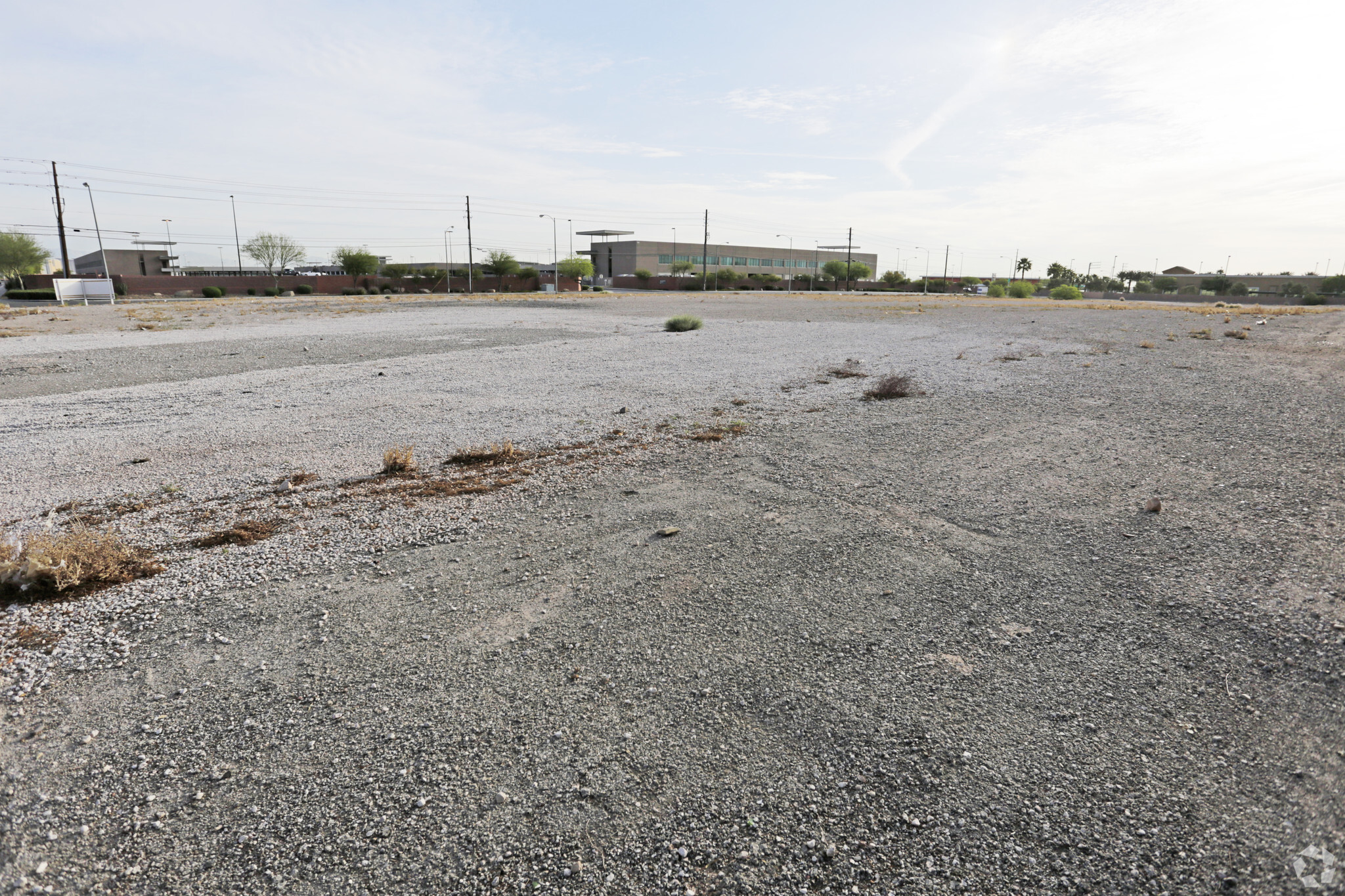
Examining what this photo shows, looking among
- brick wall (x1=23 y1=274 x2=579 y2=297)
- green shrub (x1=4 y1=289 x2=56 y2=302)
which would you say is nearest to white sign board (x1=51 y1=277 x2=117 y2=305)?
green shrub (x1=4 y1=289 x2=56 y2=302)

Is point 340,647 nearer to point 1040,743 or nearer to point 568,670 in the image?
point 568,670

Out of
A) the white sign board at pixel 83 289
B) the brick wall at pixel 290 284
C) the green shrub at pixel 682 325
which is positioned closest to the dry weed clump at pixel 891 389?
the green shrub at pixel 682 325

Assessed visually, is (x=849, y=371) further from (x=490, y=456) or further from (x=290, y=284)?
(x=290, y=284)

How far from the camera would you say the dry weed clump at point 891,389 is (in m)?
11.5

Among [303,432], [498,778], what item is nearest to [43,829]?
[498,778]

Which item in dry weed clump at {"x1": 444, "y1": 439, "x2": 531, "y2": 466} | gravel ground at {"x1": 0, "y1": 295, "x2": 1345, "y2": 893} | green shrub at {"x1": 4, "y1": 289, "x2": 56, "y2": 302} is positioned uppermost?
green shrub at {"x1": 4, "y1": 289, "x2": 56, "y2": 302}

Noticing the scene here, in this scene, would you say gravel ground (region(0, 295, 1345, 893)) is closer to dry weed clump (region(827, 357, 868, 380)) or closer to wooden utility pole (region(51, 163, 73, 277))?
dry weed clump (region(827, 357, 868, 380))

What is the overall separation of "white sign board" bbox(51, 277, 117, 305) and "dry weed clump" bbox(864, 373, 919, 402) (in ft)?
185

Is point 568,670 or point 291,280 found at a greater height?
point 291,280

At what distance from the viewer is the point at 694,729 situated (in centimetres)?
A: 320

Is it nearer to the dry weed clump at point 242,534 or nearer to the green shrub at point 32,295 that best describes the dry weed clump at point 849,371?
the dry weed clump at point 242,534

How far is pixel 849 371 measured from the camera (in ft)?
48.5

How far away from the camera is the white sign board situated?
47500 millimetres

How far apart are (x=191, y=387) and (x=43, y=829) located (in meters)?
12.0
